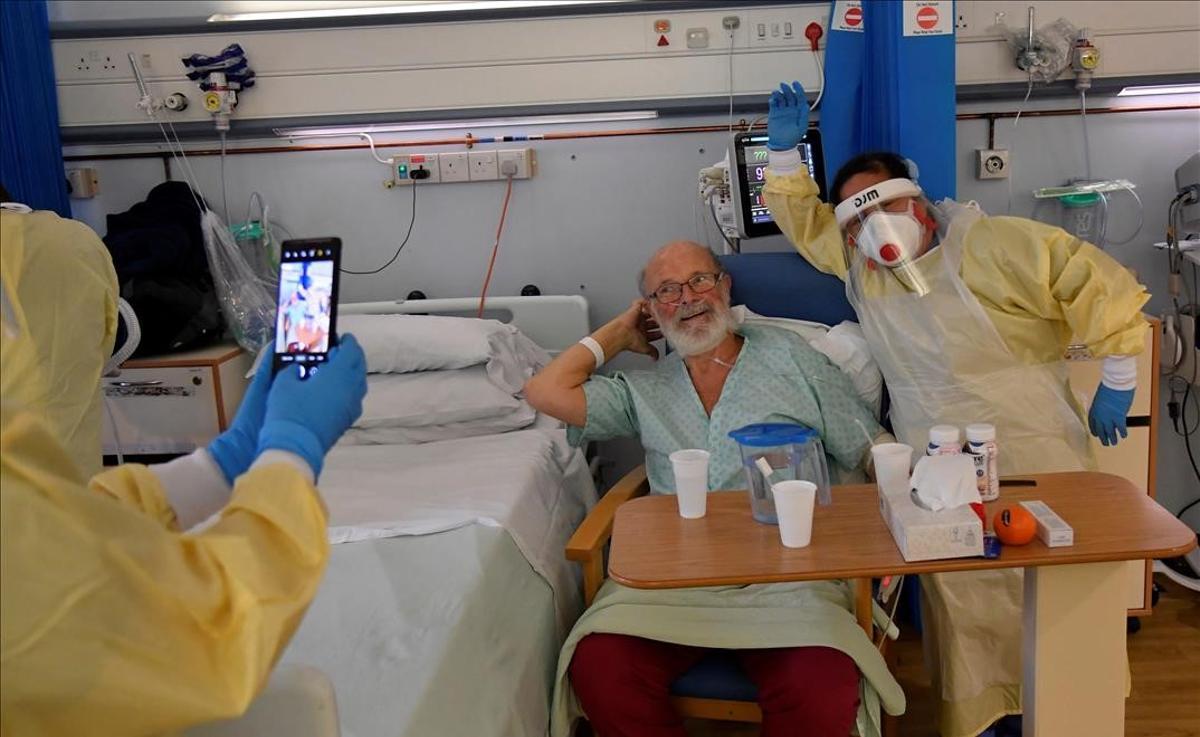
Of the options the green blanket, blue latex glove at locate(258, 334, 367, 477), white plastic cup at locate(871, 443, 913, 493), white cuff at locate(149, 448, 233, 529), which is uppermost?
blue latex glove at locate(258, 334, 367, 477)

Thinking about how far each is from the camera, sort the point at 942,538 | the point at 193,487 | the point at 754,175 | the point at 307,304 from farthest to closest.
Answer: the point at 754,175
the point at 942,538
the point at 307,304
the point at 193,487

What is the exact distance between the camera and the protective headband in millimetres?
2057

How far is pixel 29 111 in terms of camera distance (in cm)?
296

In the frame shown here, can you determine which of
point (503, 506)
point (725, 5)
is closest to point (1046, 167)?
point (725, 5)

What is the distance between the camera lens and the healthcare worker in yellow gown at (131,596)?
0.76m

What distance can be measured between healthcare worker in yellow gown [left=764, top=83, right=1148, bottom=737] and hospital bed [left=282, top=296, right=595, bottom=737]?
81cm

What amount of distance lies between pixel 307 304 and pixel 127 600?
0.52 meters

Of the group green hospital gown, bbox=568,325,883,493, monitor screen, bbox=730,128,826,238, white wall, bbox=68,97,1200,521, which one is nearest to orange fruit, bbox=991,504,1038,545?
green hospital gown, bbox=568,325,883,493

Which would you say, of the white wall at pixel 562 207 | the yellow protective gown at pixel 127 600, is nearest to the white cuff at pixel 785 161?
the white wall at pixel 562 207

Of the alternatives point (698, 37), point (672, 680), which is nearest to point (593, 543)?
point (672, 680)

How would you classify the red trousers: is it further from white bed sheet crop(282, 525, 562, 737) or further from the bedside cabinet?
the bedside cabinet

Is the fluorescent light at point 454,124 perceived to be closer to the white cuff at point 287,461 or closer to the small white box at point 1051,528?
the small white box at point 1051,528

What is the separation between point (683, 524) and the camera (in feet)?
5.25

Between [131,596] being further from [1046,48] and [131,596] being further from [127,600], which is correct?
[1046,48]
